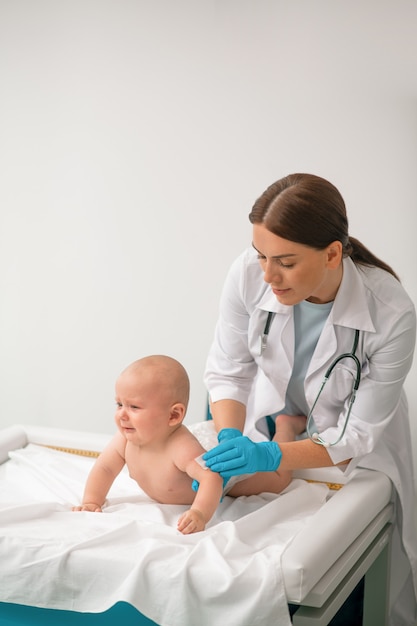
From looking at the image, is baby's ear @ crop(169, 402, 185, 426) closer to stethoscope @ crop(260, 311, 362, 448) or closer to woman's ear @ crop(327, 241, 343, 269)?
stethoscope @ crop(260, 311, 362, 448)

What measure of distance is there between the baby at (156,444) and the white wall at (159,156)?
1.35 metres

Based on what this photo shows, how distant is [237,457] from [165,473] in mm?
219

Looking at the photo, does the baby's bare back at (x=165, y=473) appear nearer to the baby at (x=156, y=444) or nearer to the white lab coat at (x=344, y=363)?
the baby at (x=156, y=444)

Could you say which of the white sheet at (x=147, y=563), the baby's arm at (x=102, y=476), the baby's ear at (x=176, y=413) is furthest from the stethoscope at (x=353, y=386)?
the baby's arm at (x=102, y=476)

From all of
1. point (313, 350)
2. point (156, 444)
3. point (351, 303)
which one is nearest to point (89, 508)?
point (156, 444)

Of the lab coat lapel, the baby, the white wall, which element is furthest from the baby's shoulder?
the white wall

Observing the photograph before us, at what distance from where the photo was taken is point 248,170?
10.5ft

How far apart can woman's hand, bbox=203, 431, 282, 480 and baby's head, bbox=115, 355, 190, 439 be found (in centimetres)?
15

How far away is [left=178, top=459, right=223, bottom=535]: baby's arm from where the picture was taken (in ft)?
5.68

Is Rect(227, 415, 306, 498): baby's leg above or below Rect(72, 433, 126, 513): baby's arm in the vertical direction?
below

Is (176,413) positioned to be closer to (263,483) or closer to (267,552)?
(263,483)

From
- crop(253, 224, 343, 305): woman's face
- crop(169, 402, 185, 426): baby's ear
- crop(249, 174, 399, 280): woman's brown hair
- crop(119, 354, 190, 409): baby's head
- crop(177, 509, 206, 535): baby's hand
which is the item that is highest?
crop(249, 174, 399, 280): woman's brown hair

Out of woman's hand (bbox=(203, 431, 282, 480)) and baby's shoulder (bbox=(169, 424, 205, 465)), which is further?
baby's shoulder (bbox=(169, 424, 205, 465))

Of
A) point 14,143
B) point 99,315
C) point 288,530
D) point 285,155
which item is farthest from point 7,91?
point 288,530
